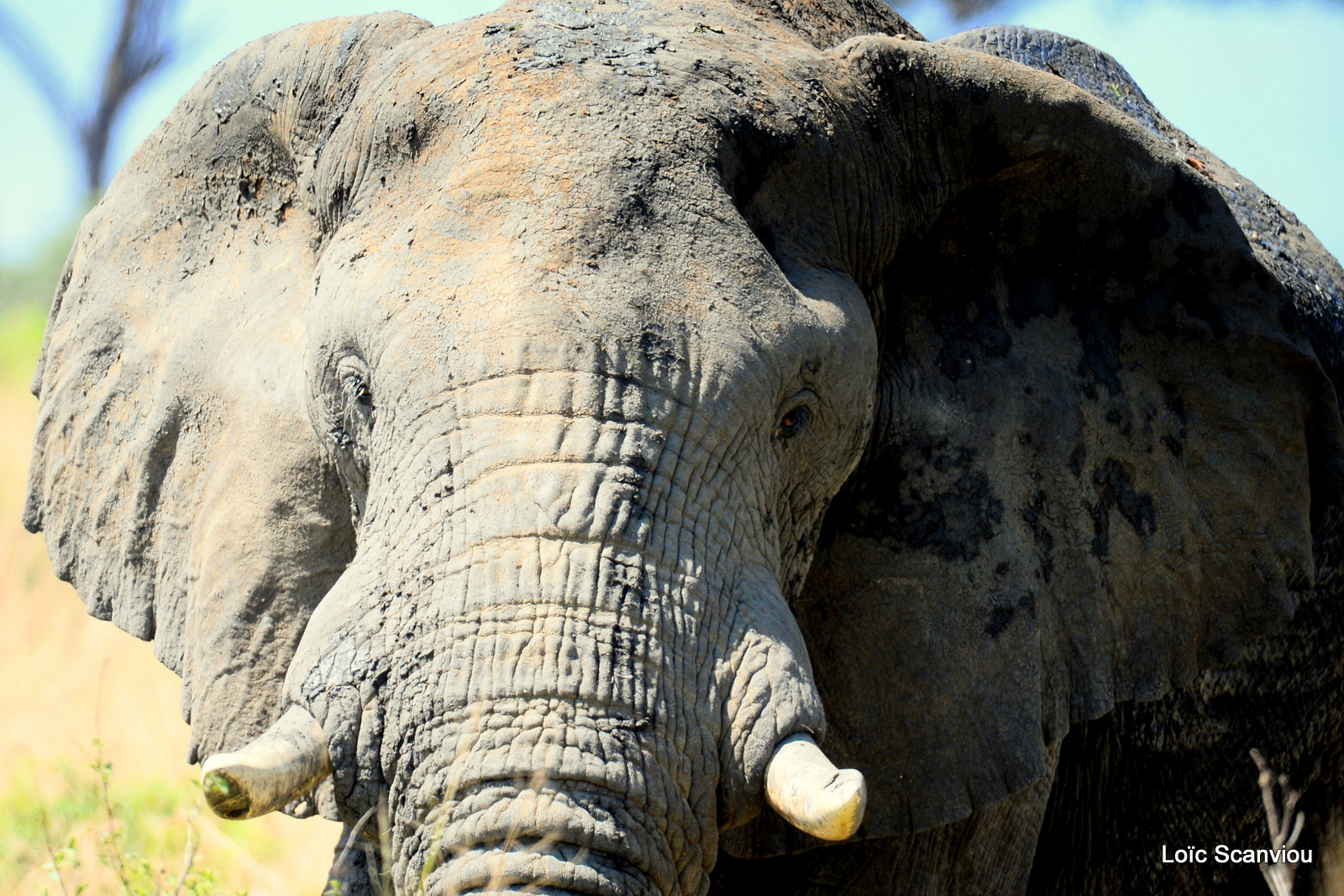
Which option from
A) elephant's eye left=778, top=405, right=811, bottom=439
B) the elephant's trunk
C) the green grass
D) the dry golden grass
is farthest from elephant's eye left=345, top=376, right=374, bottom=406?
the green grass

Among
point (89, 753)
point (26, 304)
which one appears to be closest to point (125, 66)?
point (26, 304)

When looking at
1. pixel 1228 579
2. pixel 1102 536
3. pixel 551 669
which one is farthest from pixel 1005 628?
pixel 551 669

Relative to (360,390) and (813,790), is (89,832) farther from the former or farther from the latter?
(813,790)

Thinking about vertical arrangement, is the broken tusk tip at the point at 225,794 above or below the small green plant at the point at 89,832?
above

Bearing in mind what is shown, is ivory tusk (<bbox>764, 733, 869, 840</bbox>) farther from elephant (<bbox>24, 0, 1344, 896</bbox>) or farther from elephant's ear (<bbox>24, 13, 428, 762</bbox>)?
elephant's ear (<bbox>24, 13, 428, 762</bbox>)

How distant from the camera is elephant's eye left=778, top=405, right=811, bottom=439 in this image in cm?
274

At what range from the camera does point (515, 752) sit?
2.17 meters

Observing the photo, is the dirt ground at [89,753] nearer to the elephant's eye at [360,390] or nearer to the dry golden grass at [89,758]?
the dry golden grass at [89,758]

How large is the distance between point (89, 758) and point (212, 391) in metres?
2.59

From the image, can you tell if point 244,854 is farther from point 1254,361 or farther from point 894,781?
point 1254,361

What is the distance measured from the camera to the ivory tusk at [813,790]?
2100 mm

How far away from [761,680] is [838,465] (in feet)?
2.25

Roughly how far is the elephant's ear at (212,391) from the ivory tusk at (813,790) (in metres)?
1.20
